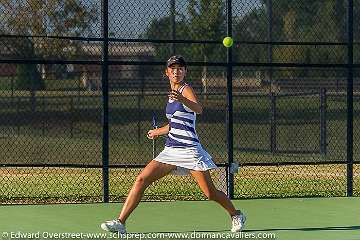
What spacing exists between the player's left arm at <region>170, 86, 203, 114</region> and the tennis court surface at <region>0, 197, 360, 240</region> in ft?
3.93

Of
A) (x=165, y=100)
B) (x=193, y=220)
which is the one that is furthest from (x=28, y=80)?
(x=193, y=220)

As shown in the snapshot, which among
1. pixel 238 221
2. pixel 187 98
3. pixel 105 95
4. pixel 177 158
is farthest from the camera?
pixel 105 95

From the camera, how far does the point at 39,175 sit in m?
16.2

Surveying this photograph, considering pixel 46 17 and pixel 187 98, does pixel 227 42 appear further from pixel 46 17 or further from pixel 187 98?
pixel 46 17

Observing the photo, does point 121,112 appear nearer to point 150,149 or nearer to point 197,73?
point 197,73

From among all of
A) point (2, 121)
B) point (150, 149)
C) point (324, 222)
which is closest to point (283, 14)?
point (2, 121)

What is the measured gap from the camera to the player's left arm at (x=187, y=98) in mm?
9219

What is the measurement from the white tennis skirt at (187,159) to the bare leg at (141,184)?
60 millimetres

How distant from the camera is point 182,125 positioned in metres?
9.66

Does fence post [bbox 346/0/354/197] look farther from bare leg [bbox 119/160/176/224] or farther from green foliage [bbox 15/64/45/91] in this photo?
green foliage [bbox 15/64/45/91]

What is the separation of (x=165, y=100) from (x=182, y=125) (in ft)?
64.7

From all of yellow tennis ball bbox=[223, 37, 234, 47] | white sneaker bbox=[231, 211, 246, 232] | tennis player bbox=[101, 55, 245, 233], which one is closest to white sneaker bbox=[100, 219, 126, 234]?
tennis player bbox=[101, 55, 245, 233]

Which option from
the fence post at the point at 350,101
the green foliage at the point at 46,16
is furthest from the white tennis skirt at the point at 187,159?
the green foliage at the point at 46,16

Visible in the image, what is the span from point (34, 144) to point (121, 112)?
5889mm
